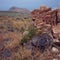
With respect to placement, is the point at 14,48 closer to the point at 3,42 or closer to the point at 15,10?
the point at 3,42

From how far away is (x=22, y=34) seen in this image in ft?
25.1

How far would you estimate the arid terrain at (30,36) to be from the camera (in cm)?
657

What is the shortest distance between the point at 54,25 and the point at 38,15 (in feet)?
4.21

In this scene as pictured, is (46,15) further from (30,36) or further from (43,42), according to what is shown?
(43,42)

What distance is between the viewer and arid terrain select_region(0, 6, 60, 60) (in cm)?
657

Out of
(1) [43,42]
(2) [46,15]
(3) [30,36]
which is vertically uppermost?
(2) [46,15]

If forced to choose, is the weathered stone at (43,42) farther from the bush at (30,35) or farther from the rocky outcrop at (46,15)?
the rocky outcrop at (46,15)

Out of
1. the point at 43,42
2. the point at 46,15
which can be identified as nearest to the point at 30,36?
the point at 43,42

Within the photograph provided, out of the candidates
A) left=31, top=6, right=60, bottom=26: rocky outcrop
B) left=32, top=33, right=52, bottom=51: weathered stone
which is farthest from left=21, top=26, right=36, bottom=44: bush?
left=31, top=6, right=60, bottom=26: rocky outcrop

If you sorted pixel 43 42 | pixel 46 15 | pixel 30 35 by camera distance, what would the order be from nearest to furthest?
1. pixel 43 42
2. pixel 30 35
3. pixel 46 15

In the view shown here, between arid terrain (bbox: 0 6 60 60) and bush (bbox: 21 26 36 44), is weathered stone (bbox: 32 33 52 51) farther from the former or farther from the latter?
bush (bbox: 21 26 36 44)

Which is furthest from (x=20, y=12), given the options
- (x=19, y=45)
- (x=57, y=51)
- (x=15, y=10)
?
(x=57, y=51)

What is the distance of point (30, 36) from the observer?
7.28 metres

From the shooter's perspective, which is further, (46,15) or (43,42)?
(46,15)
